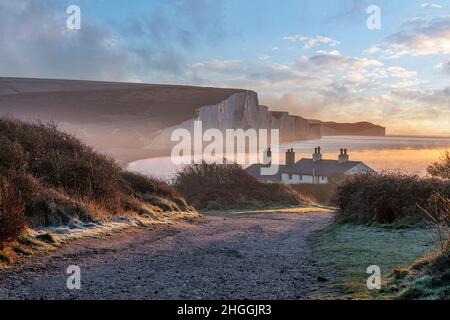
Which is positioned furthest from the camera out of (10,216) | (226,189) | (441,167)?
(226,189)

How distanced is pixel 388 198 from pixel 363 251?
708 centimetres

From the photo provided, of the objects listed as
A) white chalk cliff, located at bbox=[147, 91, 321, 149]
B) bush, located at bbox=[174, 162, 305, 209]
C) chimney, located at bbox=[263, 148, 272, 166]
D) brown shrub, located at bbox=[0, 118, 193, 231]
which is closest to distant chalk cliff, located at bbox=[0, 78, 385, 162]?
white chalk cliff, located at bbox=[147, 91, 321, 149]

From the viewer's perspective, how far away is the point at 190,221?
20.8 m

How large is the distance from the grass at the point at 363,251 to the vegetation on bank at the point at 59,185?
7129 mm

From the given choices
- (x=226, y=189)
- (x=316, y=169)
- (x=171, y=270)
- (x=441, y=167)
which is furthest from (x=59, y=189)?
(x=316, y=169)

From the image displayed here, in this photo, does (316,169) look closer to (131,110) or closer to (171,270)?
(171,270)

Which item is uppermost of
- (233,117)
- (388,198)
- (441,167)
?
(233,117)

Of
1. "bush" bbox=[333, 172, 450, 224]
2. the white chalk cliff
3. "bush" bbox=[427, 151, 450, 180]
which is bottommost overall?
"bush" bbox=[333, 172, 450, 224]

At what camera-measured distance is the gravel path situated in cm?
807

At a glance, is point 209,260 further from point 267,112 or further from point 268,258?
point 267,112

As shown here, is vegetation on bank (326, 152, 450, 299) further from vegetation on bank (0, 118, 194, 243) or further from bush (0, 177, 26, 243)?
vegetation on bank (0, 118, 194, 243)

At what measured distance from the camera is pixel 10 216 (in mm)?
10648

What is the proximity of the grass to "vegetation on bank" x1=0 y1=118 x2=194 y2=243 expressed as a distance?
713cm
